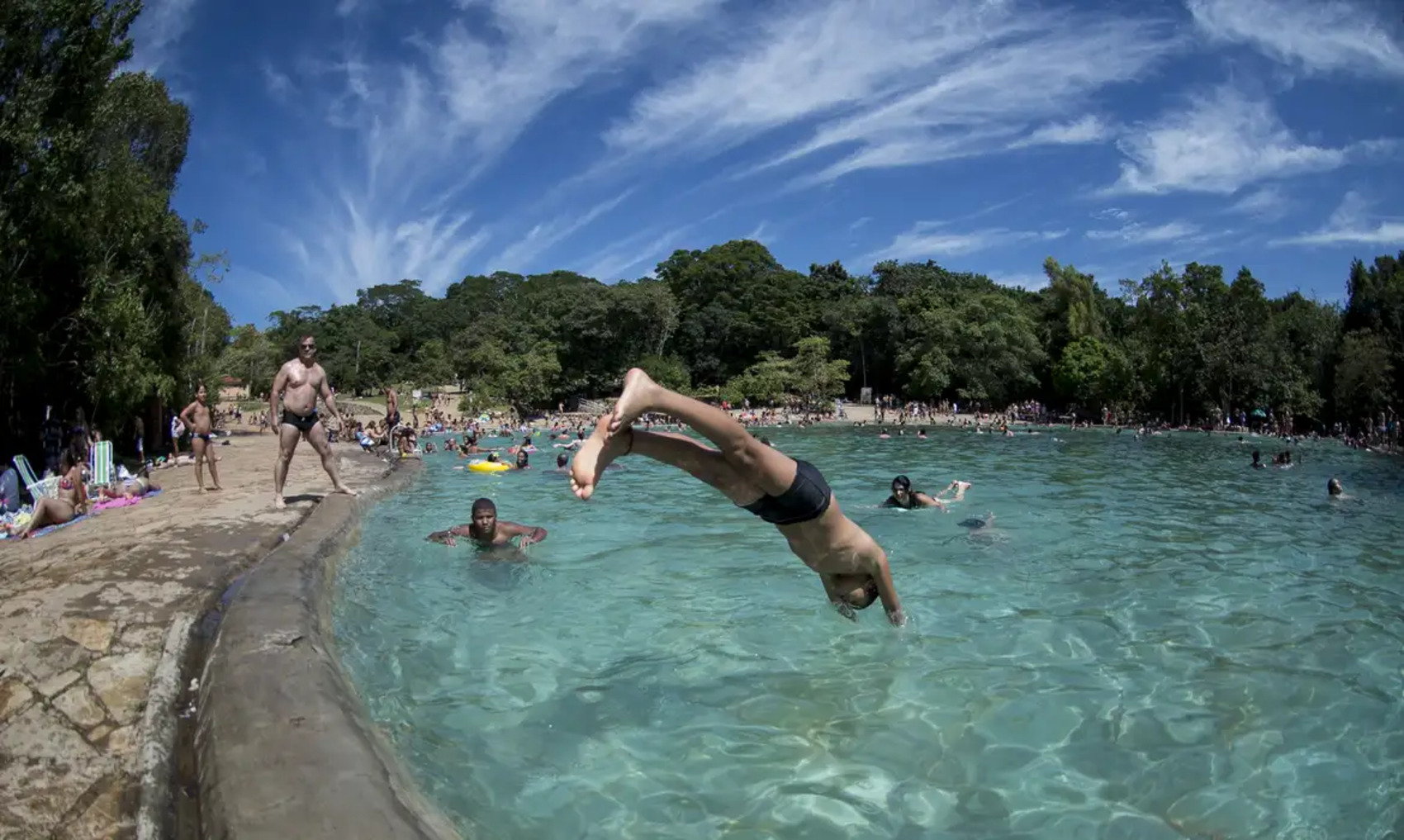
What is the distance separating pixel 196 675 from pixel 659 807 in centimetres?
235

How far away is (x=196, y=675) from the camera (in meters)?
3.82

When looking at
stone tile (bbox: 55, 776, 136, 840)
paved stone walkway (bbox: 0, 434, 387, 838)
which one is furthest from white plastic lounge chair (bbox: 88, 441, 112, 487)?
stone tile (bbox: 55, 776, 136, 840)

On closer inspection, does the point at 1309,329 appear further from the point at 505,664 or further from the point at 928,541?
the point at 505,664

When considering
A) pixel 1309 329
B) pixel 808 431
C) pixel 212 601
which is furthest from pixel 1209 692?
pixel 1309 329

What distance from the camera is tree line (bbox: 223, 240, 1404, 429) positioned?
125 feet

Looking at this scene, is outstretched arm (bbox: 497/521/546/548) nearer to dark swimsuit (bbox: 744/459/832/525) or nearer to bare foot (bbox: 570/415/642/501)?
dark swimsuit (bbox: 744/459/832/525)

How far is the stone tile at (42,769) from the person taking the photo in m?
2.64

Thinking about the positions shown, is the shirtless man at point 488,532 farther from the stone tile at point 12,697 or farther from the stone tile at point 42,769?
the stone tile at point 42,769

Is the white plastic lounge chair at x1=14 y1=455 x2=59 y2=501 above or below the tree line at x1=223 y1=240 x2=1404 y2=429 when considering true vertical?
below

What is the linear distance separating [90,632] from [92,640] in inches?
5.0

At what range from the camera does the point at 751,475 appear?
3.89 m

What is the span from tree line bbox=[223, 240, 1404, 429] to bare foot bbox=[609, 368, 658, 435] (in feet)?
127

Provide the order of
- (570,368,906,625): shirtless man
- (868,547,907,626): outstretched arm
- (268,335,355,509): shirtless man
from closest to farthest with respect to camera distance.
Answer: (570,368,906,625): shirtless man < (868,547,907,626): outstretched arm < (268,335,355,509): shirtless man

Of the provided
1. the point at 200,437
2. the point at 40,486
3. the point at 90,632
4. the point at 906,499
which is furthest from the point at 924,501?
the point at 40,486
